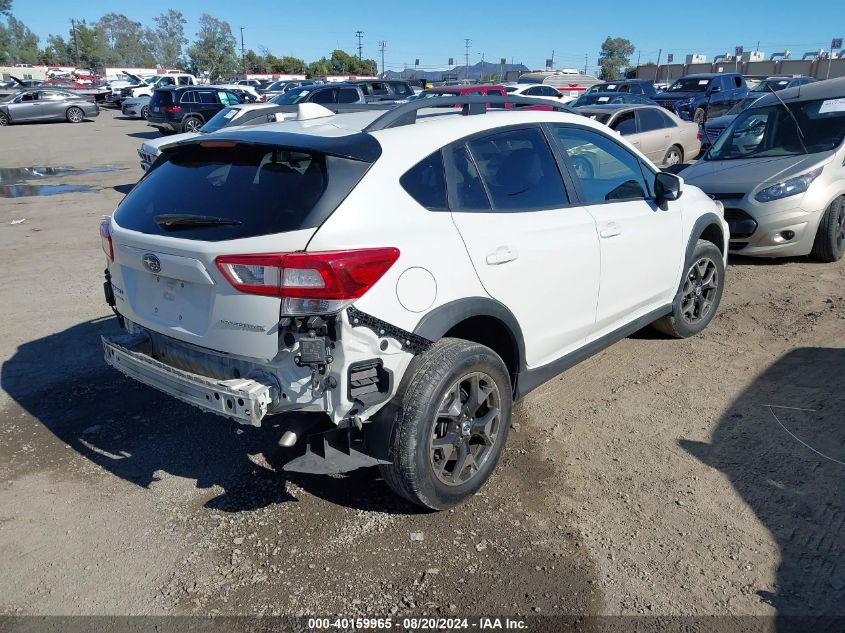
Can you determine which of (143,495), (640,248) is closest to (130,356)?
(143,495)

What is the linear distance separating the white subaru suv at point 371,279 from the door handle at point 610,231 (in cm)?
2

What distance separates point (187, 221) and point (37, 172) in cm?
1591

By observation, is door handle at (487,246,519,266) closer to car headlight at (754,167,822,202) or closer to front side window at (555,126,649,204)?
front side window at (555,126,649,204)

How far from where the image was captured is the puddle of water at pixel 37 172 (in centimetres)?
1555

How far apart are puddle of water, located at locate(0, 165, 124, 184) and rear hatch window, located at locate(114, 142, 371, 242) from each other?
14.1 m

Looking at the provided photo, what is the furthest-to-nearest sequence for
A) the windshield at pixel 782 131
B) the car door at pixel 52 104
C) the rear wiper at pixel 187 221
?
1. the car door at pixel 52 104
2. the windshield at pixel 782 131
3. the rear wiper at pixel 187 221

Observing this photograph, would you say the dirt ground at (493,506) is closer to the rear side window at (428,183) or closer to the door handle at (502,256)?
the door handle at (502,256)

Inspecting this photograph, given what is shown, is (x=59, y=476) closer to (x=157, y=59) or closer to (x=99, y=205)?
(x=99, y=205)

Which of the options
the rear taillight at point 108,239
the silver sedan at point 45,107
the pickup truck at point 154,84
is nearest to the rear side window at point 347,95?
the silver sedan at point 45,107

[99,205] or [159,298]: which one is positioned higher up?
[159,298]

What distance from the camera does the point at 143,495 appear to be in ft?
11.8

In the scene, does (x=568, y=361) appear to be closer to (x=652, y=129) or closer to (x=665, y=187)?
(x=665, y=187)

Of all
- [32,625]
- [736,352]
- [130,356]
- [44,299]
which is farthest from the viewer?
[44,299]

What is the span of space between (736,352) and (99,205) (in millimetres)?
10507
